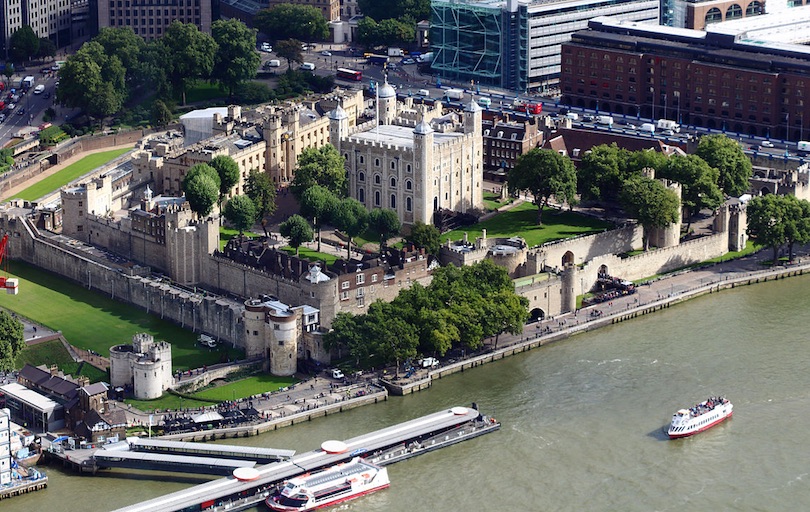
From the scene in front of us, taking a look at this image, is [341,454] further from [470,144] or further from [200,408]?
[470,144]

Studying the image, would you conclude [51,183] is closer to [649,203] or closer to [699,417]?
[649,203]

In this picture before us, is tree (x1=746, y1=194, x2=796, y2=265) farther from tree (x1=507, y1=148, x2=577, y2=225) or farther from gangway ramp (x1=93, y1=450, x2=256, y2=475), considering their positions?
gangway ramp (x1=93, y1=450, x2=256, y2=475)

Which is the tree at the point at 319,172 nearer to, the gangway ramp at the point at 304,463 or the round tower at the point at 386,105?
the round tower at the point at 386,105

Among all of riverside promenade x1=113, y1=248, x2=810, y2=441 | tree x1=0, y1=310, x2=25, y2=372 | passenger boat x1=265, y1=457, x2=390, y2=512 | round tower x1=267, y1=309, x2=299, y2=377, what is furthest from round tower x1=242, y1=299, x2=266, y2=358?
passenger boat x1=265, y1=457, x2=390, y2=512

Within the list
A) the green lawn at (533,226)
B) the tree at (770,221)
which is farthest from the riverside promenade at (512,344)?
the green lawn at (533,226)

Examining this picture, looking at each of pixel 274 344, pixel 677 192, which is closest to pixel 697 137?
pixel 677 192

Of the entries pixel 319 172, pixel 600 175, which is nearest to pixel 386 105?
pixel 319 172

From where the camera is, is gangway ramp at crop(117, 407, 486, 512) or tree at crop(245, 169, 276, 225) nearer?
gangway ramp at crop(117, 407, 486, 512)
